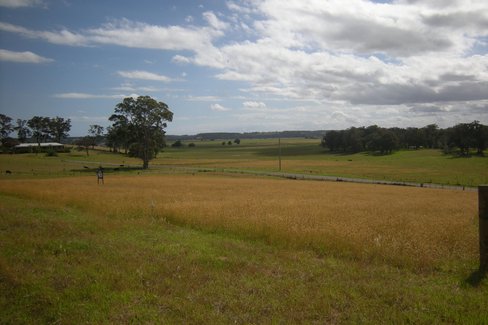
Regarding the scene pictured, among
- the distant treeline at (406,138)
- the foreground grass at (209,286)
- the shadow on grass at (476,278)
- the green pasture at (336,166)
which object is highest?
the distant treeline at (406,138)

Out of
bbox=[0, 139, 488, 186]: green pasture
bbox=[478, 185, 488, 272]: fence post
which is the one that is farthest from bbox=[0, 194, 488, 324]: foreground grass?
bbox=[0, 139, 488, 186]: green pasture

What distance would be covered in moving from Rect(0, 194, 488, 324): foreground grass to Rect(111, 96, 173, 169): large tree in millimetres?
70516

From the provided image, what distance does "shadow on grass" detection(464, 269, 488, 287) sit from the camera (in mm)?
7168

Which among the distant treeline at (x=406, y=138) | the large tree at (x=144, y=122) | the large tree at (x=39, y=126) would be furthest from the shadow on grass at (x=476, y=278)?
the large tree at (x=39, y=126)

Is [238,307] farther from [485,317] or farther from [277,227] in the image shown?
[277,227]

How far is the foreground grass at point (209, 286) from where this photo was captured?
5.73 m

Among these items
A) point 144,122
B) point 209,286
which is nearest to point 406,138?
point 144,122

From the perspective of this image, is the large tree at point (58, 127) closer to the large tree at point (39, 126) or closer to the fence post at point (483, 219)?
the large tree at point (39, 126)

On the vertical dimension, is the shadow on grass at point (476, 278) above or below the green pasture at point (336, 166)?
above

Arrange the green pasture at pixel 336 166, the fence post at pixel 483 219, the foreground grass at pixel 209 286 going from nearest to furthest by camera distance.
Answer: the foreground grass at pixel 209 286 → the fence post at pixel 483 219 → the green pasture at pixel 336 166

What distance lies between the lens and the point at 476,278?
7.41 metres

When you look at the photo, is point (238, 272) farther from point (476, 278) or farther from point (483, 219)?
point (483, 219)

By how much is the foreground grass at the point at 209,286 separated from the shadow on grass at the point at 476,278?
6 cm

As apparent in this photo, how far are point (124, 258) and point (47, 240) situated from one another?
2866 mm
